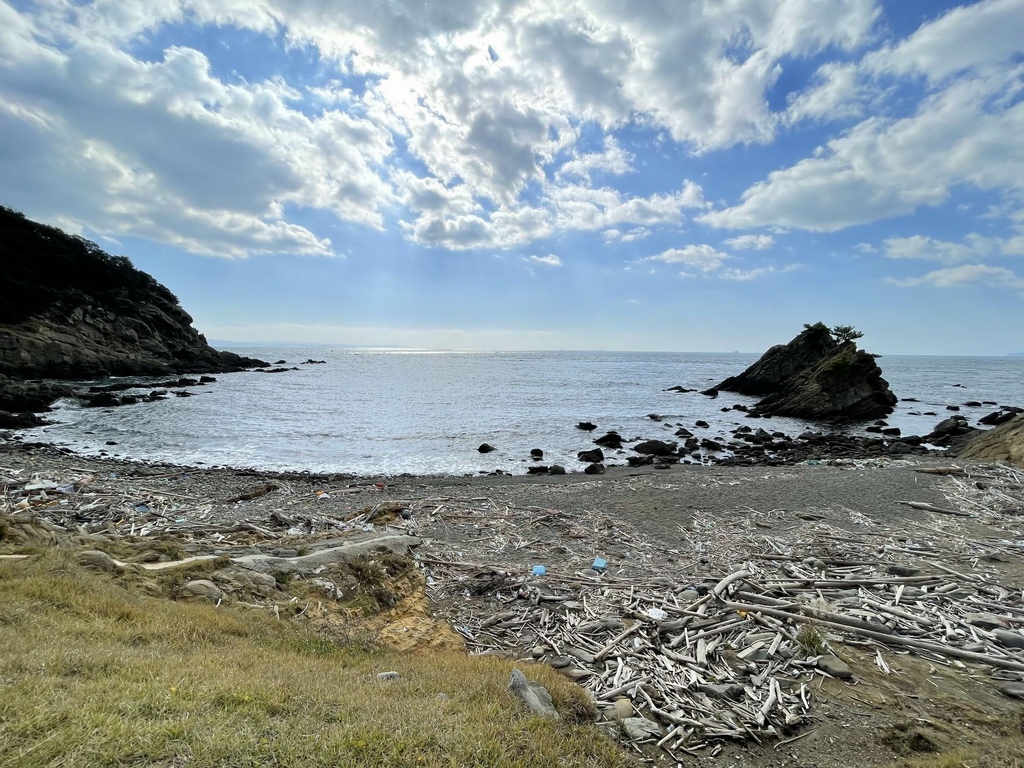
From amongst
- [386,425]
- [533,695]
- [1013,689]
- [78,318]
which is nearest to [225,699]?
[533,695]

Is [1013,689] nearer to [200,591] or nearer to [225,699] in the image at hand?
[225,699]

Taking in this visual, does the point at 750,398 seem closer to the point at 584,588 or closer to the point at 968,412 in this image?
the point at 968,412

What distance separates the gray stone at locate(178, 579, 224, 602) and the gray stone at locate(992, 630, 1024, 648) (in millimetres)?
9718

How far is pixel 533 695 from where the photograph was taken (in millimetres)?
4117

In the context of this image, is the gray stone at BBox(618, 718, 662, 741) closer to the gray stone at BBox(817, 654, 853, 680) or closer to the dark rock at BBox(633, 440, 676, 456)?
the gray stone at BBox(817, 654, 853, 680)

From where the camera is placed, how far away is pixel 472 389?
54938 mm

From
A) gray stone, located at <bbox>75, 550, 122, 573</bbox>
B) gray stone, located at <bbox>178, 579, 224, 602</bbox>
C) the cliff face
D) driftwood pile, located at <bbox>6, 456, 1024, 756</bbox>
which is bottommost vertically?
driftwood pile, located at <bbox>6, 456, 1024, 756</bbox>

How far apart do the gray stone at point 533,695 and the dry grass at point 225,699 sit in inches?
4.6

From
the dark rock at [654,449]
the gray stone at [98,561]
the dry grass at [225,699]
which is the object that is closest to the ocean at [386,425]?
the dark rock at [654,449]

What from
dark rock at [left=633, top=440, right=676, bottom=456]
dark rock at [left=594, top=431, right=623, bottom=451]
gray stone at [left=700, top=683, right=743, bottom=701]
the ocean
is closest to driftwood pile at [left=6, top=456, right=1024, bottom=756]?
gray stone at [left=700, top=683, right=743, bottom=701]

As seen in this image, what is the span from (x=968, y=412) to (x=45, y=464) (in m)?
60.3

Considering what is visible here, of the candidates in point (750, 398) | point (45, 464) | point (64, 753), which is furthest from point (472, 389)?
point (64, 753)

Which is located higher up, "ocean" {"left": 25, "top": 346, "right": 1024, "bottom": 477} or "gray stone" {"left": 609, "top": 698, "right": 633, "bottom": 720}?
"gray stone" {"left": 609, "top": 698, "right": 633, "bottom": 720}

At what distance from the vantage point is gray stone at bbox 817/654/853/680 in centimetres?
486
